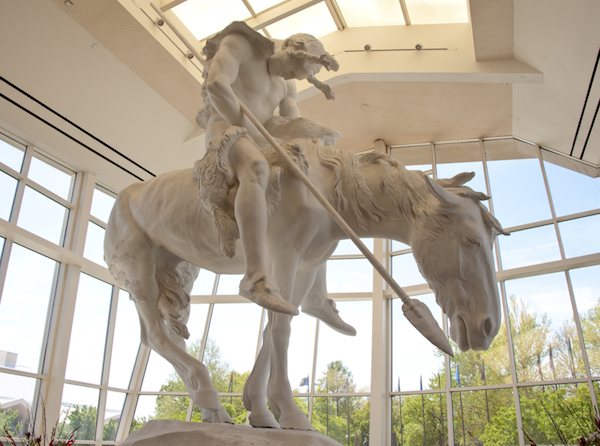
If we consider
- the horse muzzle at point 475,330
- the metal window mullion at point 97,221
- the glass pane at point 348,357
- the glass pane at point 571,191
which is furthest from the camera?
the metal window mullion at point 97,221

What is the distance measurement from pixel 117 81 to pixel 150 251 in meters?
6.62

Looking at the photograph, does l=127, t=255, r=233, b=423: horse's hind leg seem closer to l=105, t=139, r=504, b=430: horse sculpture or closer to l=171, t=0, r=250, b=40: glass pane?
l=105, t=139, r=504, b=430: horse sculpture

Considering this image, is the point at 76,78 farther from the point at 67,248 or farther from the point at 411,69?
the point at 411,69

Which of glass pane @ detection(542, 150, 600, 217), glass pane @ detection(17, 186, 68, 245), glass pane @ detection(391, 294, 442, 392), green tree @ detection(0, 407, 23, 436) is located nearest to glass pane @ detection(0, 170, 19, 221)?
glass pane @ detection(17, 186, 68, 245)

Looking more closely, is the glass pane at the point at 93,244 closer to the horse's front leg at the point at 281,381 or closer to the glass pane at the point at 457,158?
the glass pane at the point at 457,158

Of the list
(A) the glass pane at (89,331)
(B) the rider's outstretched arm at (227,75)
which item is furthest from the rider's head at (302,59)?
(A) the glass pane at (89,331)

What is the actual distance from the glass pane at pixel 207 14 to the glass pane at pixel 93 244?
184 inches

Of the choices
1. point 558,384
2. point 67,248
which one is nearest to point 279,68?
point 558,384

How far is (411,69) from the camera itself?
8.64 meters

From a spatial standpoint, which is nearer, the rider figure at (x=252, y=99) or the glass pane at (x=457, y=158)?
the rider figure at (x=252, y=99)

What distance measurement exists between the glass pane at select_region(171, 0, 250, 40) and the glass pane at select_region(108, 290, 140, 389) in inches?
222

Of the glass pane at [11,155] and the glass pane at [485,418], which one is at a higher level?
the glass pane at [11,155]

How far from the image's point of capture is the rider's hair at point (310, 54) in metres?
2.22

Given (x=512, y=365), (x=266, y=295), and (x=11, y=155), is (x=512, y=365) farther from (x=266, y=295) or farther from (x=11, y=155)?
(x=11, y=155)
